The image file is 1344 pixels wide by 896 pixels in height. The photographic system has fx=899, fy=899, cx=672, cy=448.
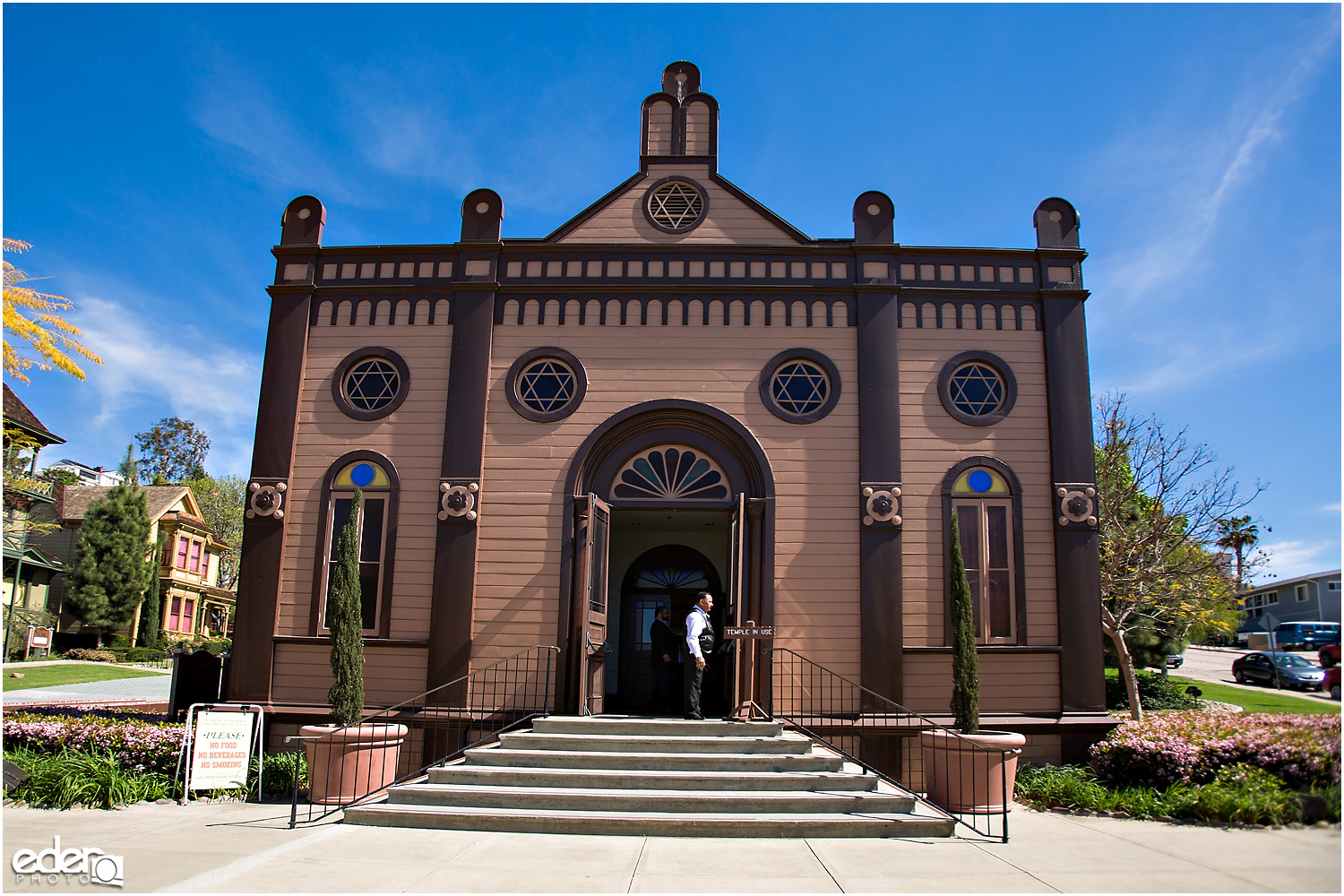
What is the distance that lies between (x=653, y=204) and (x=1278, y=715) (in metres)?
10.2

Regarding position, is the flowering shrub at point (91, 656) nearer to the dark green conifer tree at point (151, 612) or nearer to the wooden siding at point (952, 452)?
the dark green conifer tree at point (151, 612)

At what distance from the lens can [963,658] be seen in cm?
984

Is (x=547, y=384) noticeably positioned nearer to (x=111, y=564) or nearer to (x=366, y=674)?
(x=366, y=674)

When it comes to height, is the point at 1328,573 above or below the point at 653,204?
below

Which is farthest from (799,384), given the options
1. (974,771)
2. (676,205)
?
(974,771)

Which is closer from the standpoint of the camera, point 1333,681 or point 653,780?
point 1333,681

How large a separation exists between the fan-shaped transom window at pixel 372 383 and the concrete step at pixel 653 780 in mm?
5826

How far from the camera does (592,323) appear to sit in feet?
42.9

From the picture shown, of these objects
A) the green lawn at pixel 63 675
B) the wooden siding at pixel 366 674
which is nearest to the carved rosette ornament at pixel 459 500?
the wooden siding at pixel 366 674

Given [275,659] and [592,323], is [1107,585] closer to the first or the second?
[592,323]

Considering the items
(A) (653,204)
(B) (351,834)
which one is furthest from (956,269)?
(B) (351,834)

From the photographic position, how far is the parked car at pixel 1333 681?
15.8ft

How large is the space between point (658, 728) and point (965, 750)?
10.9 feet

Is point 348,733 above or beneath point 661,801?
above
